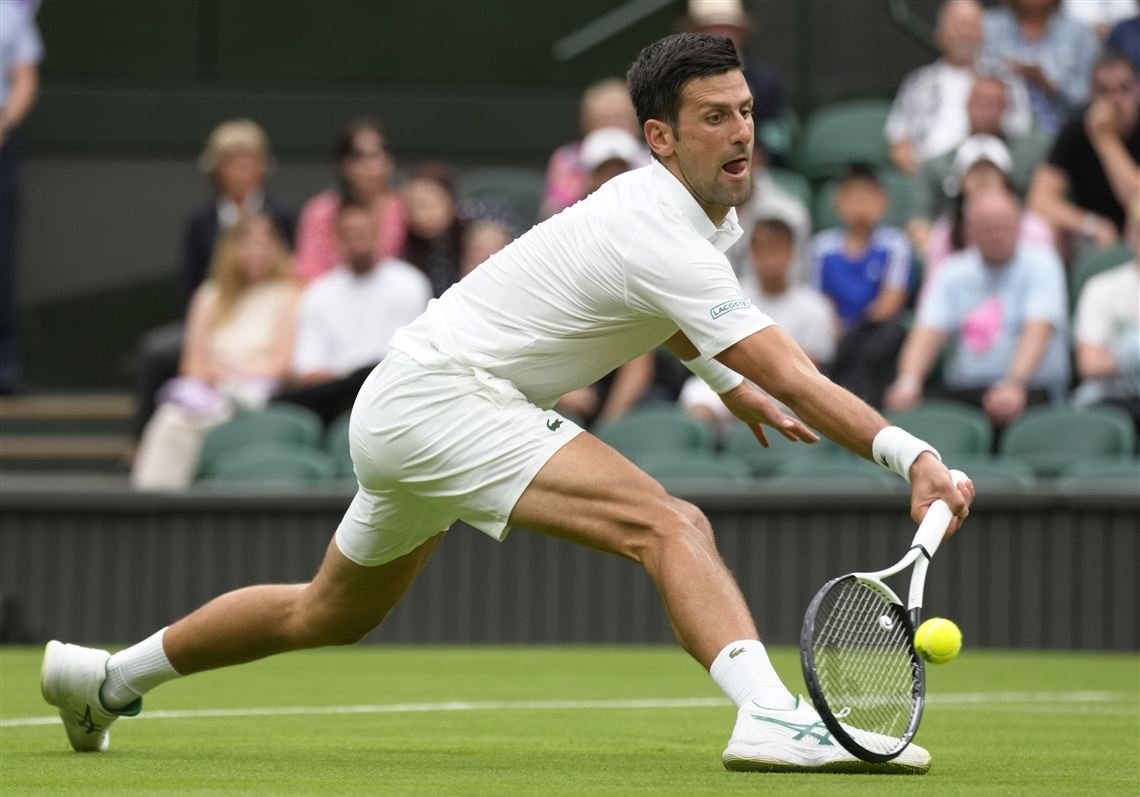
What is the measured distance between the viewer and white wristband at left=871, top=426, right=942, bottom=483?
474 cm

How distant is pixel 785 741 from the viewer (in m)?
4.79

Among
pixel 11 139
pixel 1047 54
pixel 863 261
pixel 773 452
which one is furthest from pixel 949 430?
pixel 11 139

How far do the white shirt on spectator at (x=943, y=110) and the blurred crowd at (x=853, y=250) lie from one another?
0.06ft

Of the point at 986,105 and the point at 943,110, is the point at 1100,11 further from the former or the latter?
the point at 986,105

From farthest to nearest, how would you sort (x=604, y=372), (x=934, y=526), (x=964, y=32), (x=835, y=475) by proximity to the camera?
1. (x=964, y=32)
2. (x=835, y=475)
3. (x=604, y=372)
4. (x=934, y=526)

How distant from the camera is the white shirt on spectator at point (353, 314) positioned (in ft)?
39.4

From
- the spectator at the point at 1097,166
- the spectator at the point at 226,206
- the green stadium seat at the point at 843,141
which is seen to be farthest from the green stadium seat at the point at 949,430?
the spectator at the point at 226,206

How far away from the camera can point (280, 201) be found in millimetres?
13539

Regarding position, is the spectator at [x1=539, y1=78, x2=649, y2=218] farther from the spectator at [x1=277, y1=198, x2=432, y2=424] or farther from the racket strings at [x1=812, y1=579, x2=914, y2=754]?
the racket strings at [x1=812, y1=579, x2=914, y2=754]

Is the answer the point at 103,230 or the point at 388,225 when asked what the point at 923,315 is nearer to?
the point at 388,225

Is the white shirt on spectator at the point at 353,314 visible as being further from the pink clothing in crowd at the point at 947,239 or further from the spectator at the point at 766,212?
the pink clothing in crowd at the point at 947,239

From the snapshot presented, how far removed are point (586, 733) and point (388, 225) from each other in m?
6.99

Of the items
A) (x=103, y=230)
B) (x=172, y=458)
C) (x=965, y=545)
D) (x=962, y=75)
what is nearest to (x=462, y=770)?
(x=965, y=545)

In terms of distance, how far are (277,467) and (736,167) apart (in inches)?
258
